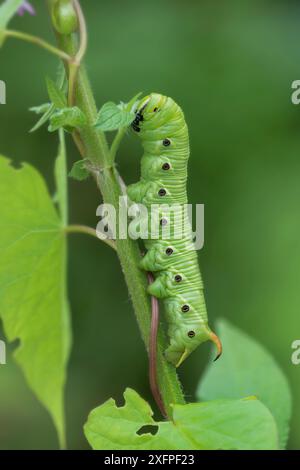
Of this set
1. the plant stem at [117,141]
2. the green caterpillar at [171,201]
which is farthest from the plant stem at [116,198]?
the green caterpillar at [171,201]

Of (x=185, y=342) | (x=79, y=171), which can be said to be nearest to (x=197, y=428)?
(x=185, y=342)

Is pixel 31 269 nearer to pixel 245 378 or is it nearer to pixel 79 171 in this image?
pixel 79 171

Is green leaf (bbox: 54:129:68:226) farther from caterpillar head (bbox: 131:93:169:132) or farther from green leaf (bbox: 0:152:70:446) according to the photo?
caterpillar head (bbox: 131:93:169:132)

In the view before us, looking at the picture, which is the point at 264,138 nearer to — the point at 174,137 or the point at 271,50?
the point at 271,50

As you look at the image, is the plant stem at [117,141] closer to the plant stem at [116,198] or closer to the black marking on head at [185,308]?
the plant stem at [116,198]

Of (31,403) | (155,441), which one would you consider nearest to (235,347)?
(155,441)

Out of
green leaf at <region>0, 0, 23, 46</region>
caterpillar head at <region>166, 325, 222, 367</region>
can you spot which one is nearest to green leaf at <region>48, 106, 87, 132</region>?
green leaf at <region>0, 0, 23, 46</region>
